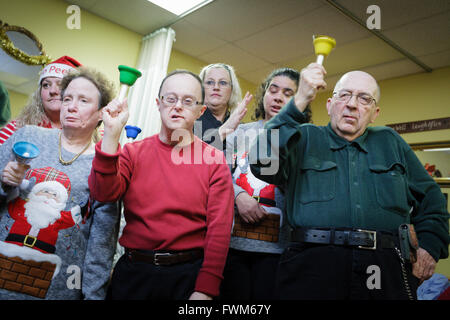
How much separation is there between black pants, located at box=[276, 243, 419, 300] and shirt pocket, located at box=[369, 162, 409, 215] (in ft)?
0.58

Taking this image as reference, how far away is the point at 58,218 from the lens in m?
1.24

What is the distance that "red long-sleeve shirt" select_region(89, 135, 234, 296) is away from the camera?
3.68 feet

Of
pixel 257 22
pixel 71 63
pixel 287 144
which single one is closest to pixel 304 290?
pixel 287 144

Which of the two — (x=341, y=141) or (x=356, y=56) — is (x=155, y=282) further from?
(x=356, y=56)

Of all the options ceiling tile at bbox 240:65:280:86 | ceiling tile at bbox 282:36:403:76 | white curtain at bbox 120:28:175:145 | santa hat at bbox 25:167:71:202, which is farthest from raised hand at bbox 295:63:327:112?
ceiling tile at bbox 240:65:280:86

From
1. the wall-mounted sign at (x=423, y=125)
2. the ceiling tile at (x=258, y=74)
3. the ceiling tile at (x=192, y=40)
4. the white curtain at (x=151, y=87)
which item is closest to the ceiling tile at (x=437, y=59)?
the wall-mounted sign at (x=423, y=125)

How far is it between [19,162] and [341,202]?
119 cm

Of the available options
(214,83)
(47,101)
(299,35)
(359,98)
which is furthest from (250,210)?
(299,35)

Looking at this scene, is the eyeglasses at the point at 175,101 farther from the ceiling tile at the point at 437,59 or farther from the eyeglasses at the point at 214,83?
the ceiling tile at the point at 437,59

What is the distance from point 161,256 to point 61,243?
1.36 ft

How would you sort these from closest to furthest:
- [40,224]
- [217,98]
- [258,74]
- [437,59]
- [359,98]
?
[40,224], [359,98], [217,98], [437,59], [258,74]
